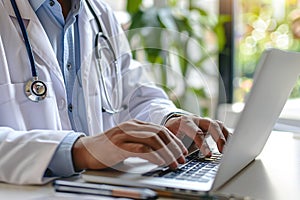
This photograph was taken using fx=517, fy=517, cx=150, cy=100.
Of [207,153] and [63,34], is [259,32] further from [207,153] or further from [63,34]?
[207,153]

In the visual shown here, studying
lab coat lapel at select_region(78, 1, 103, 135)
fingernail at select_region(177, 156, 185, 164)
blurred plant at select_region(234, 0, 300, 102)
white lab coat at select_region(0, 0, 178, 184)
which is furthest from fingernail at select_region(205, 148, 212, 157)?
blurred plant at select_region(234, 0, 300, 102)

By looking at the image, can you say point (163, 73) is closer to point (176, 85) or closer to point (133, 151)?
point (176, 85)

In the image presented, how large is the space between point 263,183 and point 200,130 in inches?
8.4

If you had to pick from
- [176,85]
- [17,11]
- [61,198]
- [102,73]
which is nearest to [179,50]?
[176,85]

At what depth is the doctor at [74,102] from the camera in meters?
0.94

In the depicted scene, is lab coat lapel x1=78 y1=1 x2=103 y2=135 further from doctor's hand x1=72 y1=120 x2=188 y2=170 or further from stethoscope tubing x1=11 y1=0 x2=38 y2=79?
doctor's hand x1=72 y1=120 x2=188 y2=170

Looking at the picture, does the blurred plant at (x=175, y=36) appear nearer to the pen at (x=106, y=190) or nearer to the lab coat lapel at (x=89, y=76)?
the lab coat lapel at (x=89, y=76)

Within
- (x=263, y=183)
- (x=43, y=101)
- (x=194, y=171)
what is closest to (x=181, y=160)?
(x=194, y=171)

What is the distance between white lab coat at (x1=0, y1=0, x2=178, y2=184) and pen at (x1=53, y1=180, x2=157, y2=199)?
12 cm

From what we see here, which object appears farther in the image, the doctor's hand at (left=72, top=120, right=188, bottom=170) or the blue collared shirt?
the blue collared shirt

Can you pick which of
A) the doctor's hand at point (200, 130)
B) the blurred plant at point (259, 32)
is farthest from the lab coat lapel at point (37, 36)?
the blurred plant at point (259, 32)

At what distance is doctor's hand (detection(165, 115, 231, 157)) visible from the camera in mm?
1108

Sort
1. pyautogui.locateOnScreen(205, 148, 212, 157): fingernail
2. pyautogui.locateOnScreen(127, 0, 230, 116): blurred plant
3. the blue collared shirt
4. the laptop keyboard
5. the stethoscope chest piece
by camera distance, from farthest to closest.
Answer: pyautogui.locateOnScreen(127, 0, 230, 116): blurred plant → the blue collared shirt → the stethoscope chest piece → pyautogui.locateOnScreen(205, 148, 212, 157): fingernail → the laptop keyboard

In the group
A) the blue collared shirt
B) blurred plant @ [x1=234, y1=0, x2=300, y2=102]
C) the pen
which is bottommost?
blurred plant @ [x1=234, y1=0, x2=300, y2=102]
